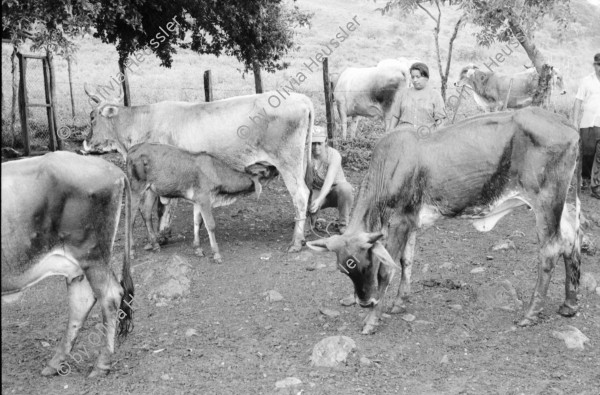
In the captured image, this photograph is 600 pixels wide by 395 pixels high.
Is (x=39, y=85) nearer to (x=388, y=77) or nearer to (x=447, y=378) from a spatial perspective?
(x=388, y=77)

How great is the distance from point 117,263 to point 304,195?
7.46ft

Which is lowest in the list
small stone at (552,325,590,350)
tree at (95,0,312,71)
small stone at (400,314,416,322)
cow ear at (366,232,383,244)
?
small stone at (400,314,416,322)

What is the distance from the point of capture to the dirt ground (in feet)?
16.0

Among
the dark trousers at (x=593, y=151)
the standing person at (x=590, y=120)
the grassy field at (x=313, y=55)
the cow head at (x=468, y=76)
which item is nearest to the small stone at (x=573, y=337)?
the standing person at (x=590, y=120)

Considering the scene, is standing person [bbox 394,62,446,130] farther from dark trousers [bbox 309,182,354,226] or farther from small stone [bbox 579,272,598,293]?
small stone [bbox 579,272,598,293]

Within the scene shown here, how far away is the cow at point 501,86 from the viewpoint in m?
16.4

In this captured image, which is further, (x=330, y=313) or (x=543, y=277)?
(x=330, y=313)

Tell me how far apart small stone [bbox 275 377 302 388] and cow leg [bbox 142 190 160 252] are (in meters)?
3.53

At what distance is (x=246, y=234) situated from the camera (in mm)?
8789

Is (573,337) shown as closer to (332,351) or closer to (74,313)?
(332,351)

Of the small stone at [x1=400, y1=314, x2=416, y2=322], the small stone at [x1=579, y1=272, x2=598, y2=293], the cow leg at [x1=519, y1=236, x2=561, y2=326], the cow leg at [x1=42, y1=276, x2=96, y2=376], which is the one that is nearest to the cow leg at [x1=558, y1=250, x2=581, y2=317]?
the cow leg at [x1=519, y1=236, x2=561, y2=326]

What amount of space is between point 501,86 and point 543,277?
11.8m

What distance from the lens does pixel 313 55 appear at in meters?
33.2

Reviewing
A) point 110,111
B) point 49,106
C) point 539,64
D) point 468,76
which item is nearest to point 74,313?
point 110,111
